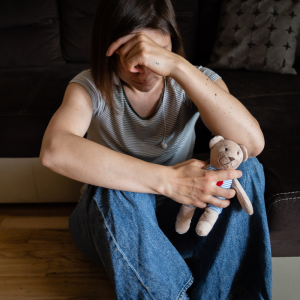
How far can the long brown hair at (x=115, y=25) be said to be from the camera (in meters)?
0.75

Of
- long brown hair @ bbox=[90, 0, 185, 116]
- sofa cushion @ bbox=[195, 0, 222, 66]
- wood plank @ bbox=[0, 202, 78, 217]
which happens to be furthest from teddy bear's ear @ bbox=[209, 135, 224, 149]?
sofa cushion @ bbox=[195, 0, 222, 66]

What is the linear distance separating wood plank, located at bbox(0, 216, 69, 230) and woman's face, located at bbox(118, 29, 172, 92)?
81 cm

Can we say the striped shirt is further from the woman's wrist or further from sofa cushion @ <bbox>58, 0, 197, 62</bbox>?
sofa cushion @ <bbox>58, 0, 197, 62</bbox>

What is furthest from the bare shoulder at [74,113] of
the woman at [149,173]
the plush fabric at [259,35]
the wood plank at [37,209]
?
the plush fabric at [259,35]

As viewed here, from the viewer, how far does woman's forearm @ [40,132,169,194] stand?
73 centimetres

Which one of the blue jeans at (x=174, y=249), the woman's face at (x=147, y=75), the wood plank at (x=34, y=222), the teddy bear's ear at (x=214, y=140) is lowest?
the wood plank at (x=34, y=222)

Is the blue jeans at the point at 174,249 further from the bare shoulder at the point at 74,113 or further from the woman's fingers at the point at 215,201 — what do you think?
the bare shoulder at the point at 74,113

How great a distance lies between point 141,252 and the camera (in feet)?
2.42

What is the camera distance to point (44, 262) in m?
1.17

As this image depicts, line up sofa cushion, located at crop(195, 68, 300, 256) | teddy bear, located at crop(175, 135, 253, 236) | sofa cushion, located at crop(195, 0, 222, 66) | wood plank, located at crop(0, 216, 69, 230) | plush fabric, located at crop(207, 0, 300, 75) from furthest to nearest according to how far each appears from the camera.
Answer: sofa cushion, located at crop(195, 0, 222, 66) → plush fabric, located at crop(207, 0, 300, 75) → wood plank, located at crop(0, 216, 69, 230) → sofa cushion, located at crop(195, 68, 300, 256) → teddy bear, located at crop(175, 135, 253, 236)

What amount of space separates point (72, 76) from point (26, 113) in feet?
1.38

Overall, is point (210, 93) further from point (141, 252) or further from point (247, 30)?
point (247, 30)

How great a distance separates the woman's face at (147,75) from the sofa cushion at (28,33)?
1139 mm

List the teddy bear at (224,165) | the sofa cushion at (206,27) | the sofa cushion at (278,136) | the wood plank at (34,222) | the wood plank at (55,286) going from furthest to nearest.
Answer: the sofa cushion at (206,27) < the wood plank at (34,222) < the wood plank at (55,286) < the sofa cushion at (278,136) < the teddy bear at (224,165)
